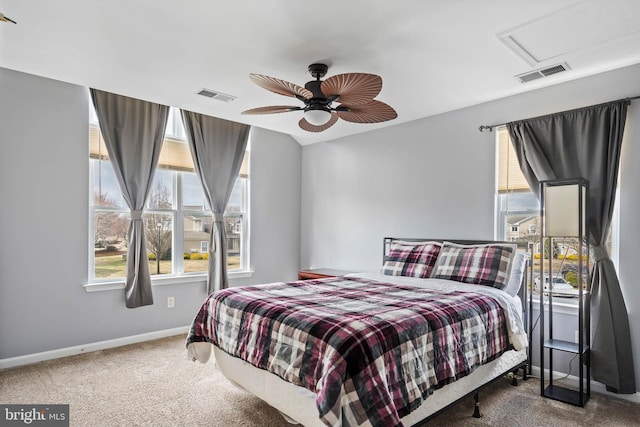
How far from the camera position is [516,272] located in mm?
3172

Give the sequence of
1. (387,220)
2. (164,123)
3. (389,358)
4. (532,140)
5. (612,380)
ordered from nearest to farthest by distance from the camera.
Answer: (389,358), (612,380), (532,140), (164,123), (387,220)

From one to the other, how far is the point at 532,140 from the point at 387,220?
1.80 metres

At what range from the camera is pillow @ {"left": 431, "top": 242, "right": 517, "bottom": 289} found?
314 cm

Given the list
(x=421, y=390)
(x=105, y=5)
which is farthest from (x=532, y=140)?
(x=105, y=5)

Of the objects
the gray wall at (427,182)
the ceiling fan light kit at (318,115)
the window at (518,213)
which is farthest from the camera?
the window at (518,213)

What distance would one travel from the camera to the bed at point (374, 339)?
1780mm

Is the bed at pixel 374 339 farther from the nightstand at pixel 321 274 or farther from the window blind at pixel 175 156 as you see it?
the window blind at pixel 175 156

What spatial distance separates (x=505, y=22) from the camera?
2318 mm

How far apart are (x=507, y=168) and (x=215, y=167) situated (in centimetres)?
324

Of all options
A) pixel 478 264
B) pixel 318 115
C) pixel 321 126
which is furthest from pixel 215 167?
pixel 478 264

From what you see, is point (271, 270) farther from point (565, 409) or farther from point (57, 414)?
point (565, 409)

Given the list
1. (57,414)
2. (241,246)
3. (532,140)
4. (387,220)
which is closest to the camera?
(57,414)

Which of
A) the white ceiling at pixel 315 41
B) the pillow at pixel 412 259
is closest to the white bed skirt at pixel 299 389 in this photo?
the pillow at pixel 412 259

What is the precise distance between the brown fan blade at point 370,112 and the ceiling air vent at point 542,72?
1.17m
